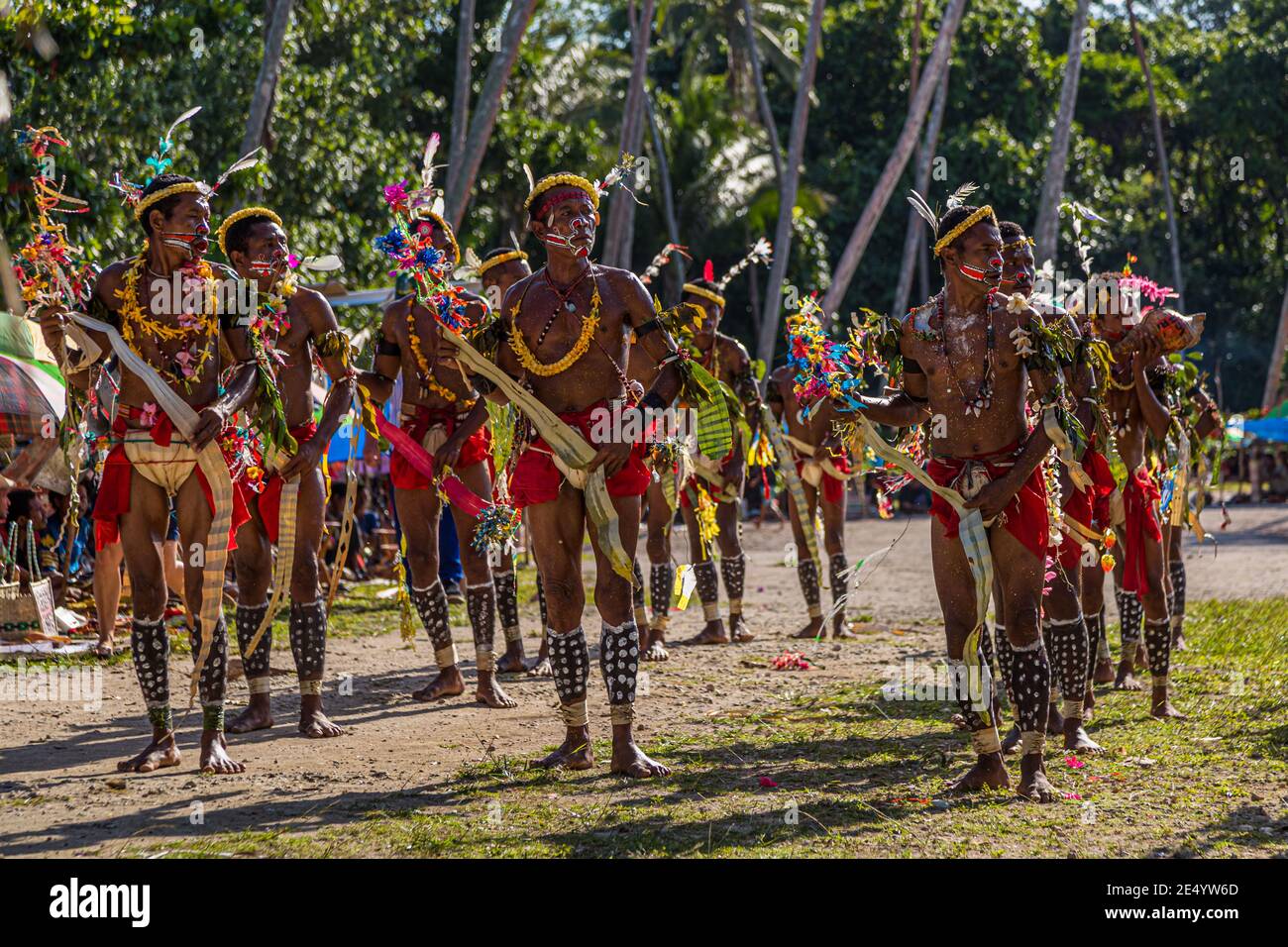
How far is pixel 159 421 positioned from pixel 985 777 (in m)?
3.86

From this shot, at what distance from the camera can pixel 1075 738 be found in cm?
712

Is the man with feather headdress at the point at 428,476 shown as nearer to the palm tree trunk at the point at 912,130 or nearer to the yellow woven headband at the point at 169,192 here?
the yellow woven headband at the point at 169,192

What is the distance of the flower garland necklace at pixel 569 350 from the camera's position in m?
6.67

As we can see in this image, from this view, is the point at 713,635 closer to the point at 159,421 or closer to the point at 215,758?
the point at 215,758

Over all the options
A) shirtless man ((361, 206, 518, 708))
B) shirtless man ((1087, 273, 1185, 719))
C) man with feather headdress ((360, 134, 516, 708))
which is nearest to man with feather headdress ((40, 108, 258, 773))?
man with feather headdress ((360, 134, 516, 708))

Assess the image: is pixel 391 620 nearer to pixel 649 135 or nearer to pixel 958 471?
pixel 958 471

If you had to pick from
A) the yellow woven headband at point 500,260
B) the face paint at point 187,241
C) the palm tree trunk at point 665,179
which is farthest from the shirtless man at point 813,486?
the palm tree trunk at point 665,179

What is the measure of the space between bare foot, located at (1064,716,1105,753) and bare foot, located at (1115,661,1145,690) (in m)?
2.01

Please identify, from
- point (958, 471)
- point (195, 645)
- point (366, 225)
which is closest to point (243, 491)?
point (195, 645)

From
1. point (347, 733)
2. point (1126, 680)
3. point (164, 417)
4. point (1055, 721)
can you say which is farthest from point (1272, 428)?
point (164, 417)

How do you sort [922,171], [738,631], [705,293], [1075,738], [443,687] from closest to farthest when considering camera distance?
[1075,738]
[443,687]
[705,293]
[738,631]
[922,171]

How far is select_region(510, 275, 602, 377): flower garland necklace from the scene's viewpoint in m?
6.67

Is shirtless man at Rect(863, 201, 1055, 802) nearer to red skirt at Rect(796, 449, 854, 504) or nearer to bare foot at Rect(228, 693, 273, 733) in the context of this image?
bare foot at Rect(228, 693, 273, 733)

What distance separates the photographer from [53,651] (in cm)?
1042
